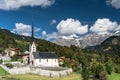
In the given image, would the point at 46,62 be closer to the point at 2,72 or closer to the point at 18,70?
the point at 18,70

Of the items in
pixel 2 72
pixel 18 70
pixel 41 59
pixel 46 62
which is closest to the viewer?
pixel 2 72

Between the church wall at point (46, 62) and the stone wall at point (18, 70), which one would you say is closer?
the stone wall at point (18, 70)

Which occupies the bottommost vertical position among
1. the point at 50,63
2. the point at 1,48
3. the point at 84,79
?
the point at 84,79

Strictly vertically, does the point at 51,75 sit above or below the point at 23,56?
below

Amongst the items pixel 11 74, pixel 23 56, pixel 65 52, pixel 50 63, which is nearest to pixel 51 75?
pixel 11 74

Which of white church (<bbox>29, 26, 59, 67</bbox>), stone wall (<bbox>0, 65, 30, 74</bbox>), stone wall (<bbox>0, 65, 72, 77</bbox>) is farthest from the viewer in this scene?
white church (<bbox>29, 26, 59, 67</bbox>)

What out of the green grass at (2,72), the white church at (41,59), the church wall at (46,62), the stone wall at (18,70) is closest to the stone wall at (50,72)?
the stone wall at (18,70)

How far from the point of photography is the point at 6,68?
8919 cm

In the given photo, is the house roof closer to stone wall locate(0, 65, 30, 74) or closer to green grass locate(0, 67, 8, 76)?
stone wall locate(0, 65, 30, 74)

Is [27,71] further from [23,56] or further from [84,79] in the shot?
[23,56]

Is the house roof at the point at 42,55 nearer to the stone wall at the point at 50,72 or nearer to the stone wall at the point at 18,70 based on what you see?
→ the stone wall at the point at 50,72

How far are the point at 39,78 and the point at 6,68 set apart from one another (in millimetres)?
13571

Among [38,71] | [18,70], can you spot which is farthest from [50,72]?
[18,70]

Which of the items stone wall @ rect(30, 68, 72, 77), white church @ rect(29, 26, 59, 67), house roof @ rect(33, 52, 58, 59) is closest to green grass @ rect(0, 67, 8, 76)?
stone wall @ rect(30, 68, 72, 77)
